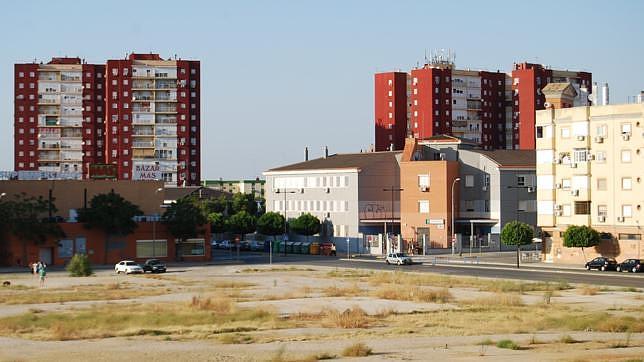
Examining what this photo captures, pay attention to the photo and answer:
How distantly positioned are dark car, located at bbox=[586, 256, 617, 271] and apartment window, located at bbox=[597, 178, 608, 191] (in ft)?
25.4

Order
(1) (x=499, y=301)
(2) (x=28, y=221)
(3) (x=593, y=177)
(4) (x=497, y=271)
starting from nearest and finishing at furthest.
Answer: (1) (x=499, y=301), (4) (x=497, y=271), (3) (x=593, y=177), (2) (x=28, y=221)

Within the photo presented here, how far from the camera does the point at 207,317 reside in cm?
5350

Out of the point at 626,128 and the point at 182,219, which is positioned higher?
the point at 626,128

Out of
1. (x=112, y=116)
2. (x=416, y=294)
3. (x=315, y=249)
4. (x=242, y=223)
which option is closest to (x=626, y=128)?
(x=416, y=294)

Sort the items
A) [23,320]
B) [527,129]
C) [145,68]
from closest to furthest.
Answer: [23,320], [145,68], [527,129]

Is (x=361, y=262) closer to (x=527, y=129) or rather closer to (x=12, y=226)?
(x=12, y=226)

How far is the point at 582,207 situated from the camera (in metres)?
99.4

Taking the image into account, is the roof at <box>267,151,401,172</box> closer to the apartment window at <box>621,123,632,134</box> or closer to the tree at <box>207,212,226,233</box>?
the tree at <box>207,212,226,233</box>

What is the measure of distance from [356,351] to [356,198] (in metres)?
94.7

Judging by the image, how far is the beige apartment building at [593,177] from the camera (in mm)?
94625

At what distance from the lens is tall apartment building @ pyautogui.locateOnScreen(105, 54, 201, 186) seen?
18462 cm

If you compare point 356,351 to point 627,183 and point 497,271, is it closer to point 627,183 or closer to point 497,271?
point 497,271

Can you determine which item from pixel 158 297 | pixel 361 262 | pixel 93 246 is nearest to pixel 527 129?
pixel 361 262

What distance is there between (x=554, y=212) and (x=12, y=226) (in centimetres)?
4991
